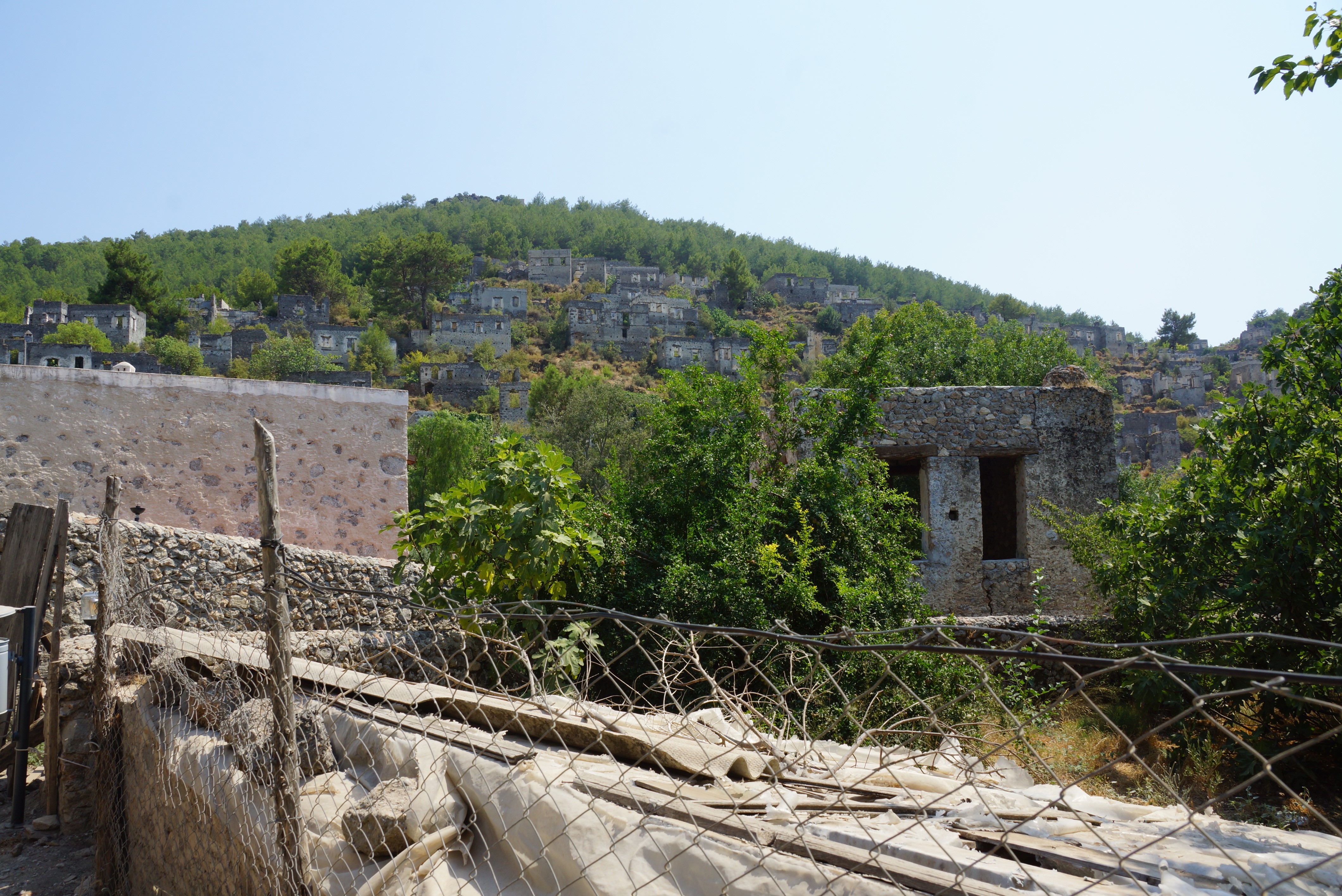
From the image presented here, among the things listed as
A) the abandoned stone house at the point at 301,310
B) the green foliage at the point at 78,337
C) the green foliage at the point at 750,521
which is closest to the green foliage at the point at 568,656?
the green foliage at the point at 750,521

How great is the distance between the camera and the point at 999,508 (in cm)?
1219

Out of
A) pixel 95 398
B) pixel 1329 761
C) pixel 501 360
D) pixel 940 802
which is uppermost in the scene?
pixel 501 360

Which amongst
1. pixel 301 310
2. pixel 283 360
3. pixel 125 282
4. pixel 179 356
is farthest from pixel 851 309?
pixel 125 282

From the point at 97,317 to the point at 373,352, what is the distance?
634 inches

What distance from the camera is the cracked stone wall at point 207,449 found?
338 inches

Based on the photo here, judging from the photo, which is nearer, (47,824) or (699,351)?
(47,824)

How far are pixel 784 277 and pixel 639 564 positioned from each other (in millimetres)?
85986

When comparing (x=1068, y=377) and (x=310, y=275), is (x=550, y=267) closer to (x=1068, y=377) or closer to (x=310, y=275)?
(x=310, y=275)

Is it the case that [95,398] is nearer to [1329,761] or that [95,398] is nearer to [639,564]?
[639,564]

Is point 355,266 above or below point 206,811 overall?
above

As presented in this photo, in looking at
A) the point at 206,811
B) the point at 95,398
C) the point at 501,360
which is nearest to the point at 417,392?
the point at 501,360

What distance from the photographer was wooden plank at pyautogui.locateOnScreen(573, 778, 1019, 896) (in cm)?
173

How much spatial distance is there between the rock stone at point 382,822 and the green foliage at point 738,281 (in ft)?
283

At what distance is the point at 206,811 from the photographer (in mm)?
3148
